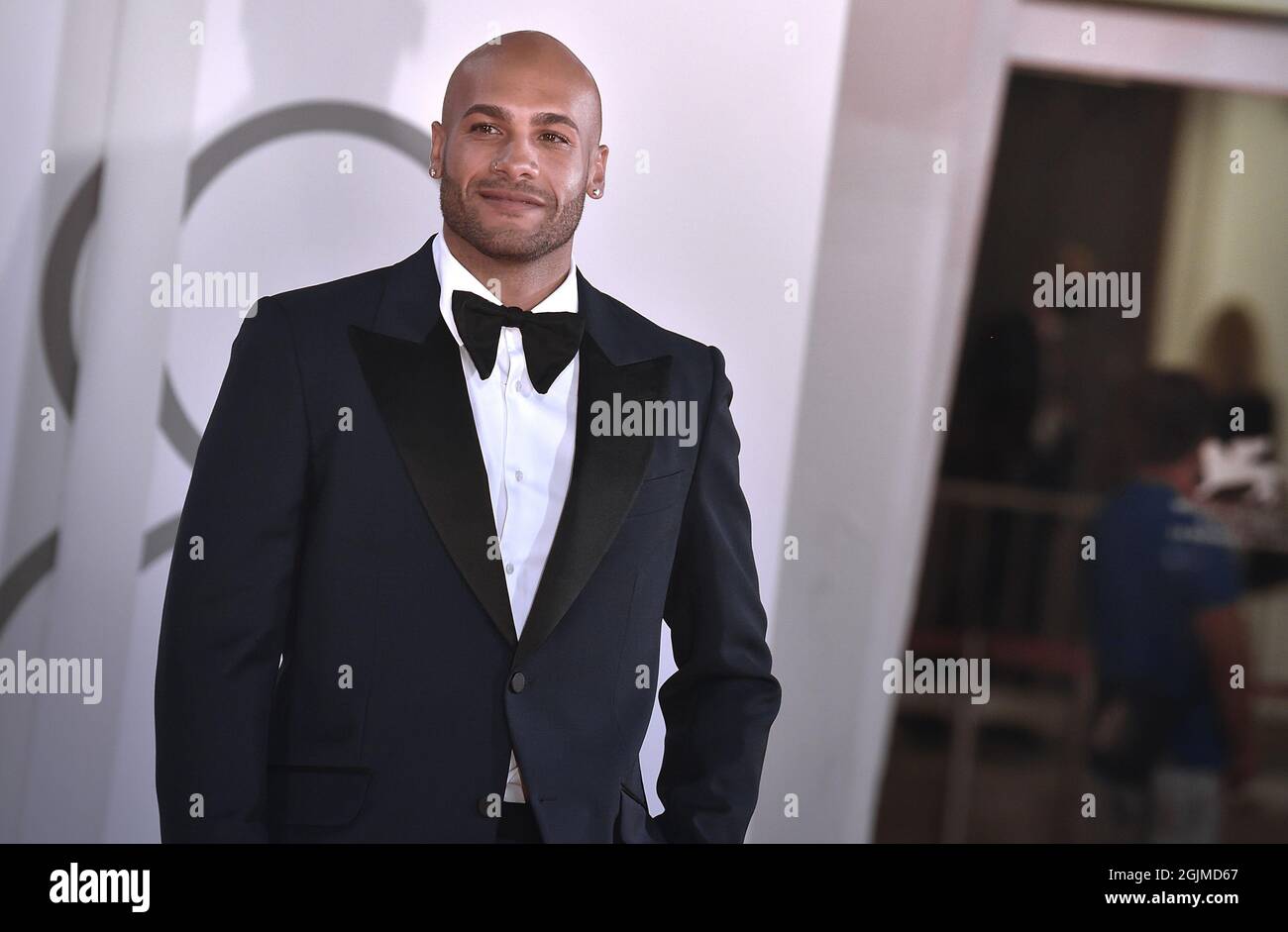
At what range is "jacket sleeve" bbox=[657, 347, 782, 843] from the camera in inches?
72.2

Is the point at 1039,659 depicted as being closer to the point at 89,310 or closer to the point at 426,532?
the point at 426,532

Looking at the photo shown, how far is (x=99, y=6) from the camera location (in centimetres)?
212

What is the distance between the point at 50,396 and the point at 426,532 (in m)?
0.93

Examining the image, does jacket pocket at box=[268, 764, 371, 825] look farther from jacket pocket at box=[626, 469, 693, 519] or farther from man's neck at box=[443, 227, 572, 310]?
man's neck at box=[443, 227, 572, 310]

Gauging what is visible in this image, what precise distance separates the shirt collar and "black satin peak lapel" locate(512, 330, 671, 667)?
73 millimetres

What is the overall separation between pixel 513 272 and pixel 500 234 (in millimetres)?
63

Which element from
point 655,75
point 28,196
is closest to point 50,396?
point 28,196

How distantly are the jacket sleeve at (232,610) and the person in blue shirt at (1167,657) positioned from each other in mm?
1968

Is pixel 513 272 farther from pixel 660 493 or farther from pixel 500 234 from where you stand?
pixel 660 493

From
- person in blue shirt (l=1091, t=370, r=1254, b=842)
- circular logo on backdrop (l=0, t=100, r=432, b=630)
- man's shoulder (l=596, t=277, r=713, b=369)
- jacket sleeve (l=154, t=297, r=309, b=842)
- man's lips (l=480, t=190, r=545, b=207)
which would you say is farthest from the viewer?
person in blue shirt (l=1091, t=370, r=1254, b=842)

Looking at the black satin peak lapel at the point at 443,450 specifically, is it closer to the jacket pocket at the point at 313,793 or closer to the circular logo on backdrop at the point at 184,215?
the jacket pocket at the point at 313,793

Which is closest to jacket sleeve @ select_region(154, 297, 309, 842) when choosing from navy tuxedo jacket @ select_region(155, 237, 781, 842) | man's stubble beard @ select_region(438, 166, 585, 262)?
navy tuxedo jacket @ select_region(155, 237, 781, 842)
